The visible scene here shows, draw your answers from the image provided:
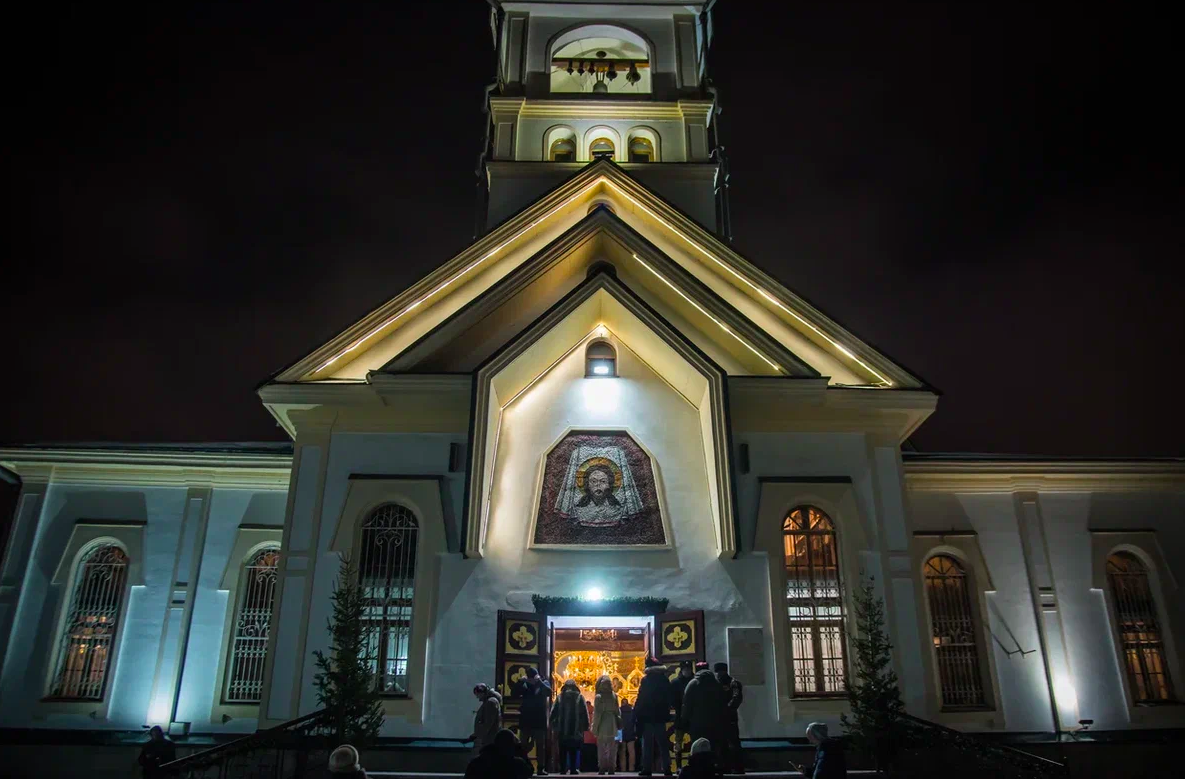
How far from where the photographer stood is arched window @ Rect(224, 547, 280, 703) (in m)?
17.4

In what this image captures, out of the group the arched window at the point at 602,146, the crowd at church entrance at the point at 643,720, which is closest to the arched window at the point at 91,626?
the crowd at church entrance at the point at 643,720

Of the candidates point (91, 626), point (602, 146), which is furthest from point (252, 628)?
point (602, 146)

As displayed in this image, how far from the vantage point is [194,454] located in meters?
18.7

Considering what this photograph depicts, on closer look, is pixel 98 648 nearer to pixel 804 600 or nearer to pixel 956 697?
pixel 804 600

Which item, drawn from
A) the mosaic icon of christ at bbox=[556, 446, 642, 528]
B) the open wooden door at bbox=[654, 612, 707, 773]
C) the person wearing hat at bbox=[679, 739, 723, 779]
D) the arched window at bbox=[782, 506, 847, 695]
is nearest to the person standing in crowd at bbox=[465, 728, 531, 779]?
→ the person wearing hat at bbox=[679, 739, 723, 779]

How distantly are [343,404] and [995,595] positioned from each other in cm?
1341

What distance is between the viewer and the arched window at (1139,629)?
58.6ft

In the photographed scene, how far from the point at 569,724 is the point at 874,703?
14.1ft

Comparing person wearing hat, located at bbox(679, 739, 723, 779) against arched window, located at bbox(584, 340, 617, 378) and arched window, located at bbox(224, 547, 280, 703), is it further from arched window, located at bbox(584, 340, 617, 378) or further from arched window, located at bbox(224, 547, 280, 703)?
arched window, located at bbox(224, 547, 280, 703)

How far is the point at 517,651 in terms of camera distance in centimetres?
1416

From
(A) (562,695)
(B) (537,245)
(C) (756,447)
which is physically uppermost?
(B) (537,245)

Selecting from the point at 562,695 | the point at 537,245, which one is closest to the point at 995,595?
the point at 562,695

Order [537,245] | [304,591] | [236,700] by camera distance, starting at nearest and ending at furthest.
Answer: [304,591] < [236,700] < [537,245]

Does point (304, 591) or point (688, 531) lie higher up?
point (688, 531)
